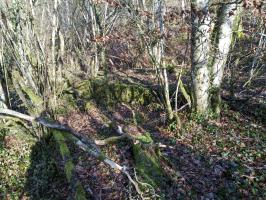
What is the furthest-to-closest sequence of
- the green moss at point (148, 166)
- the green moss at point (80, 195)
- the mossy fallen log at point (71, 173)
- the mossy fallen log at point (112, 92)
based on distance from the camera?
1. the mossy fallen log at point (112, 92)
2. the green moss at point (148, 166)
3. the mossy fallen log at point (71, 173)
4. the green moss at point (80, 195)

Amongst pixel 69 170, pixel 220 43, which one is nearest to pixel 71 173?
pixel 69 170

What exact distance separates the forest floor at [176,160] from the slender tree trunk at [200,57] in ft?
1.92


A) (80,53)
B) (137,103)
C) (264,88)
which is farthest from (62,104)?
(264,88)

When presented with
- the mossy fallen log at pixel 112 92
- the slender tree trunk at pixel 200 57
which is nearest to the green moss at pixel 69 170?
the slender tree trunk at pixel 200 57

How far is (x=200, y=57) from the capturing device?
8.33 metres

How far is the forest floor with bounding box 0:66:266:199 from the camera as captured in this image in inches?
239

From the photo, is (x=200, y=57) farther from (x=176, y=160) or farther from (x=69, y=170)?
(x=69, y=170)

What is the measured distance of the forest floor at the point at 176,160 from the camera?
6.07m

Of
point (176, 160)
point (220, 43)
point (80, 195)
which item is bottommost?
point (176, 160)

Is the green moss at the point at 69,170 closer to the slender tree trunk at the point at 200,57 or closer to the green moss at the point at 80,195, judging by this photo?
the green moss at the point at 80,195

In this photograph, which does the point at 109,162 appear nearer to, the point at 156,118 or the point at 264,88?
the point at 156,118

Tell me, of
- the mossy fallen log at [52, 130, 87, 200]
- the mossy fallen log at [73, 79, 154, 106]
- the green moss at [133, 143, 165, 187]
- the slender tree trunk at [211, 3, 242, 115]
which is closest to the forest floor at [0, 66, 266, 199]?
the green moss at [133, 143, 165, 187]

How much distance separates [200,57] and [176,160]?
10.1ft

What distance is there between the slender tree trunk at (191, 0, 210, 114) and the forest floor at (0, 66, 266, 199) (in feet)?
1.92
